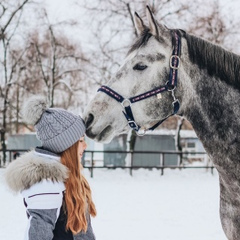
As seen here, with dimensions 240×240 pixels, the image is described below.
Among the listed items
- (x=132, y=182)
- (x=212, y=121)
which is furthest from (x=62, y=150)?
(x=132, y=182)

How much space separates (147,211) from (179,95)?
215 inches

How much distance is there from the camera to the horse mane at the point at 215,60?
2.21m

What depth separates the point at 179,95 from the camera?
2.26 m

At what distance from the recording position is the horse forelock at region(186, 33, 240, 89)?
2.21m

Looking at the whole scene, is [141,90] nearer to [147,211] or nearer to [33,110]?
[33,110]

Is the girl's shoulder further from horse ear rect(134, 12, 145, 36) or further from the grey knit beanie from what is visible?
horse ear rect(134, 12, 145, 36)

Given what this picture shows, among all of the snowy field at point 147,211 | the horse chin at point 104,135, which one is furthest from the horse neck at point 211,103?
the snowy field at point 147,211

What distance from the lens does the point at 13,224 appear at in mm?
6262

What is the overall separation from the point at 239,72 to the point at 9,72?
1854 cm

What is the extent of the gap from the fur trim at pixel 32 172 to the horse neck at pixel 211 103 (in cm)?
81

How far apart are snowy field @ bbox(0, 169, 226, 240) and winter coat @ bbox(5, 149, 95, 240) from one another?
1390 mm

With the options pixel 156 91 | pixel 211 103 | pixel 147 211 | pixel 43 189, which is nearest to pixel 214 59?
pixel 211 103

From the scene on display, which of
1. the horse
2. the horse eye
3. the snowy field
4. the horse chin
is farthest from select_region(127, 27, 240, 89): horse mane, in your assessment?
the snowy field

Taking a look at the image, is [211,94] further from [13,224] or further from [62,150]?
[13,224]
